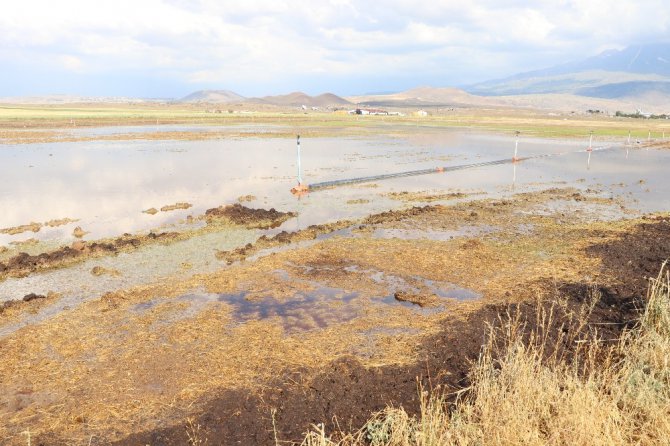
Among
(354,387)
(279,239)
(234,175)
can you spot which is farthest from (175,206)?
(354,387)

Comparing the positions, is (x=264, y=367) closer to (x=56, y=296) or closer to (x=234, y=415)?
(x=234, y=415)

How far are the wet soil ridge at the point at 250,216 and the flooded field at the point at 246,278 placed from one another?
0.09 metres

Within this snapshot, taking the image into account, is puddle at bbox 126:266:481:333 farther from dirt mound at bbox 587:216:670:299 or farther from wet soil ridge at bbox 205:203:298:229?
wet soil ridge at bbox 205:203:298:229

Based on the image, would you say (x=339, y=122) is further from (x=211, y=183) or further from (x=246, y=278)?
(x=246, y=278)

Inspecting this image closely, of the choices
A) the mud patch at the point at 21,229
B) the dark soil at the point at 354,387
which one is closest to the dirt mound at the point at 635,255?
the dark soil at the point at 354,387

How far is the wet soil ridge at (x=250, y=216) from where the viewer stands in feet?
48.5

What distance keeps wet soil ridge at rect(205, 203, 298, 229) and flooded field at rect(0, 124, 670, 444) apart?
94 millimetres

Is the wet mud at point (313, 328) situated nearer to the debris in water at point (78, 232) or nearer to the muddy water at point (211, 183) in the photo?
the muddy water at point (211, 183)

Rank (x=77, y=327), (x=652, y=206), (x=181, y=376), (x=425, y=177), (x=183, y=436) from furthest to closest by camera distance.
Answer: (x=425, y=177), (x=652, y=206), (x=77, y=327), (x=181, y=376), (x=183, y=436)

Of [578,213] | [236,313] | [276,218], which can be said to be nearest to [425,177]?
[578,213]

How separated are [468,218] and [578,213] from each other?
4.19 m

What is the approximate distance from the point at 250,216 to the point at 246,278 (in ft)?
17.9

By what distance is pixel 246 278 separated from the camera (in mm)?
10109

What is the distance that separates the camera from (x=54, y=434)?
208 inches
